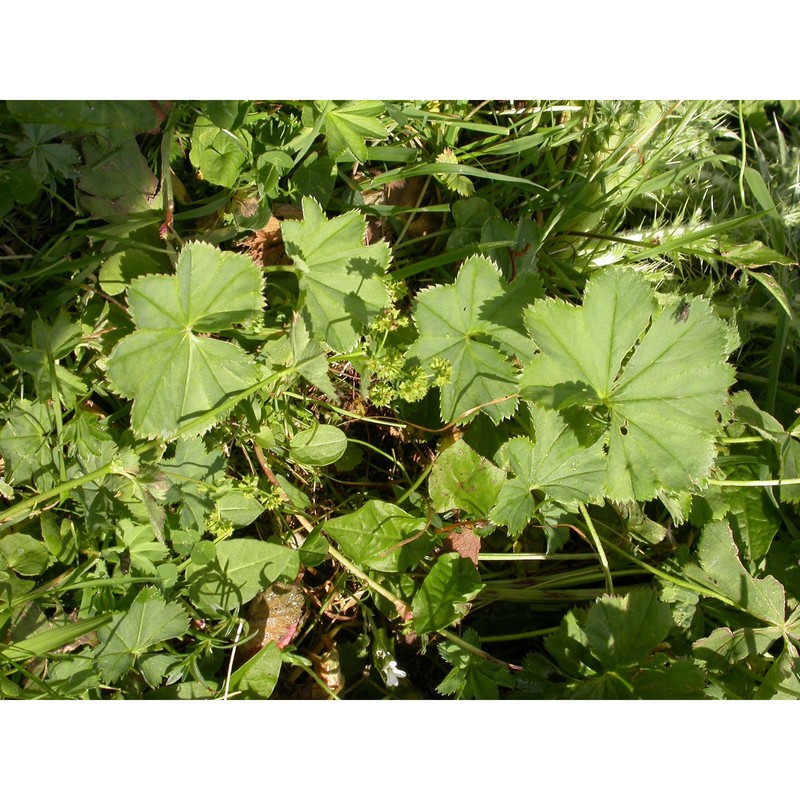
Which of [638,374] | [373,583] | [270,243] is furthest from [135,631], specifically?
[638,374]

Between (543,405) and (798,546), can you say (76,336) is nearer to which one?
(543,405)

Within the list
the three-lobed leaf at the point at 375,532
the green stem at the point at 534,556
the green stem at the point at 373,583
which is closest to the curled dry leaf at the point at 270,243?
the three-lobed leaf at the point at 375,532

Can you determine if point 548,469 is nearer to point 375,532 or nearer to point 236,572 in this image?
point 375,532

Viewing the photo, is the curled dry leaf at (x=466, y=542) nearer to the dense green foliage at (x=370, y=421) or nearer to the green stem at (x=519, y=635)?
the dense green foliage at (x=370, y=421)

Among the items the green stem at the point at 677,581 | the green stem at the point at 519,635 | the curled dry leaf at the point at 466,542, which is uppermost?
the curled dry leaf at the point at 466,542

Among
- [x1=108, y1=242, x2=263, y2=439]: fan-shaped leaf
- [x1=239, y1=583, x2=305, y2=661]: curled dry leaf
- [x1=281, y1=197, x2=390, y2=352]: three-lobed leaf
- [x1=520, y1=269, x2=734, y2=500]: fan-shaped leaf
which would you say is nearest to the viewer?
[x1=108, y1=242, x2=263, y2=439]: fan-shaped leaf

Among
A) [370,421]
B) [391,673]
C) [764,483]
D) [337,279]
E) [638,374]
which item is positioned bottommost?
[391,673]

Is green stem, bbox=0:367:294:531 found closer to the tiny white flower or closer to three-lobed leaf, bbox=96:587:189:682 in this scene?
three-lobed leaf, bbox=96:587:189:682

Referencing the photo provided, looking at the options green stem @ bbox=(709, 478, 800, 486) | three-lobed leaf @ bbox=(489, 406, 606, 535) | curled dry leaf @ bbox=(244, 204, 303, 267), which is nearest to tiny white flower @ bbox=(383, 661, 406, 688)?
three-lobed leaf @ bbox=(489, 406, 606, 535)

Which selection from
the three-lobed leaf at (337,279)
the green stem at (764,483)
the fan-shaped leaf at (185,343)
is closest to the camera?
the fan-shaped leaf at (185,343)
